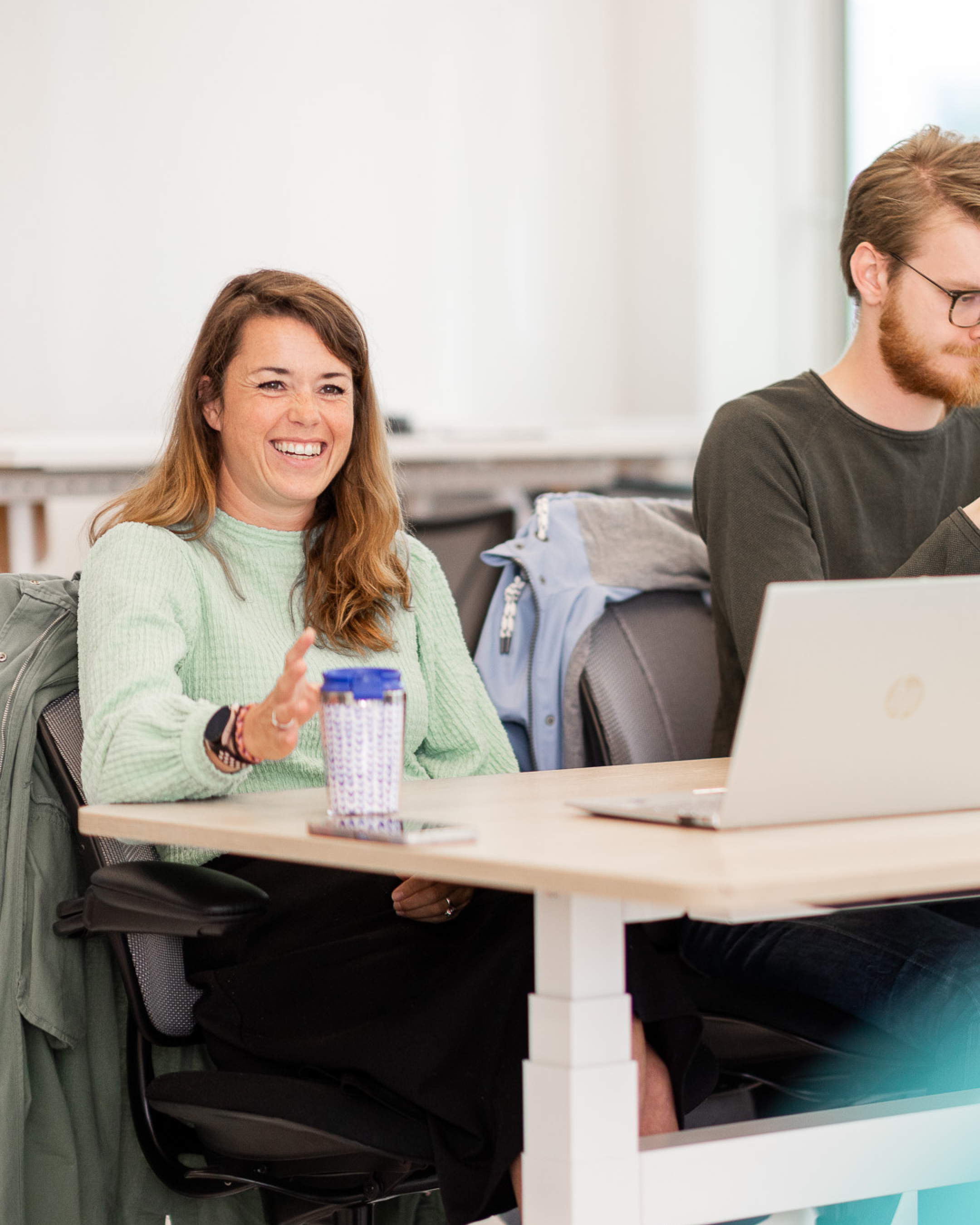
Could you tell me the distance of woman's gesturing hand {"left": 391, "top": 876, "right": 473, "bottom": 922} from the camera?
1.38m

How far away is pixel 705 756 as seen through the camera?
6.47 ft

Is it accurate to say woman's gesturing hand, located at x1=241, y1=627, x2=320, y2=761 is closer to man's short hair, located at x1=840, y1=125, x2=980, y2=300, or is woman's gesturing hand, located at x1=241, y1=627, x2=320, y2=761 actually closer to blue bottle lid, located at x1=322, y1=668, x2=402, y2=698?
blue bottle lid, located at x1=322, y1=668, x2=402, y2=698

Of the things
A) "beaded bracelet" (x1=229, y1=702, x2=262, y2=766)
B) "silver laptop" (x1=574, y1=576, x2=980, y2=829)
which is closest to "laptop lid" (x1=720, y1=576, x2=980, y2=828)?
"silver laptop" (x1=574, y1=576, x2=980, y2=829)

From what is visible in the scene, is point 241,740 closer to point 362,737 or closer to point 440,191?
point 362,737

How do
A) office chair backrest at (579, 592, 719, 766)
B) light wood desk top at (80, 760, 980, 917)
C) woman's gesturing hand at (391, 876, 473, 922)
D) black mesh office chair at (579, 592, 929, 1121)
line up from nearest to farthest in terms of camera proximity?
1. light wood desk top at (80, 760, 980, 917)
2. woman's gesturing hand at (391, 876, 473, 922)
3. black mesh office chair at (579, 592, 929, 1121)
4. office chair backrest at (579, 592, 719, 766)

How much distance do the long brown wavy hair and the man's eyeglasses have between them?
73cm

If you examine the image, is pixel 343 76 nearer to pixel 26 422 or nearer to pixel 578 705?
pixel 26 422

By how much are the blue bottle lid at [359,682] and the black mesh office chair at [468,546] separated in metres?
1.39

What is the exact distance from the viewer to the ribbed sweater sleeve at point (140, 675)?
1.22m

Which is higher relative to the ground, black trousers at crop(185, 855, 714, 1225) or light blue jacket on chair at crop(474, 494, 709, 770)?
light blue jacket on chair at crop(474, 494, 709, 770)

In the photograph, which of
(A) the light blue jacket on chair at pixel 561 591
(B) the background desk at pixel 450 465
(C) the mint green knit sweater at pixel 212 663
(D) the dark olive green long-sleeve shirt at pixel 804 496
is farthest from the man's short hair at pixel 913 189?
(B) the background desk at pixel 450 465

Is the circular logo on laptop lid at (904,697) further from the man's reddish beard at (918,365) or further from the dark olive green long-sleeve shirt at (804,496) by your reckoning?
the man's reddish beard at (918,365)

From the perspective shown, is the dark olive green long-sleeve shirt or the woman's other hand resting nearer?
the woman's other hand resting

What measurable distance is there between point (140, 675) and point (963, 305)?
1169mm
